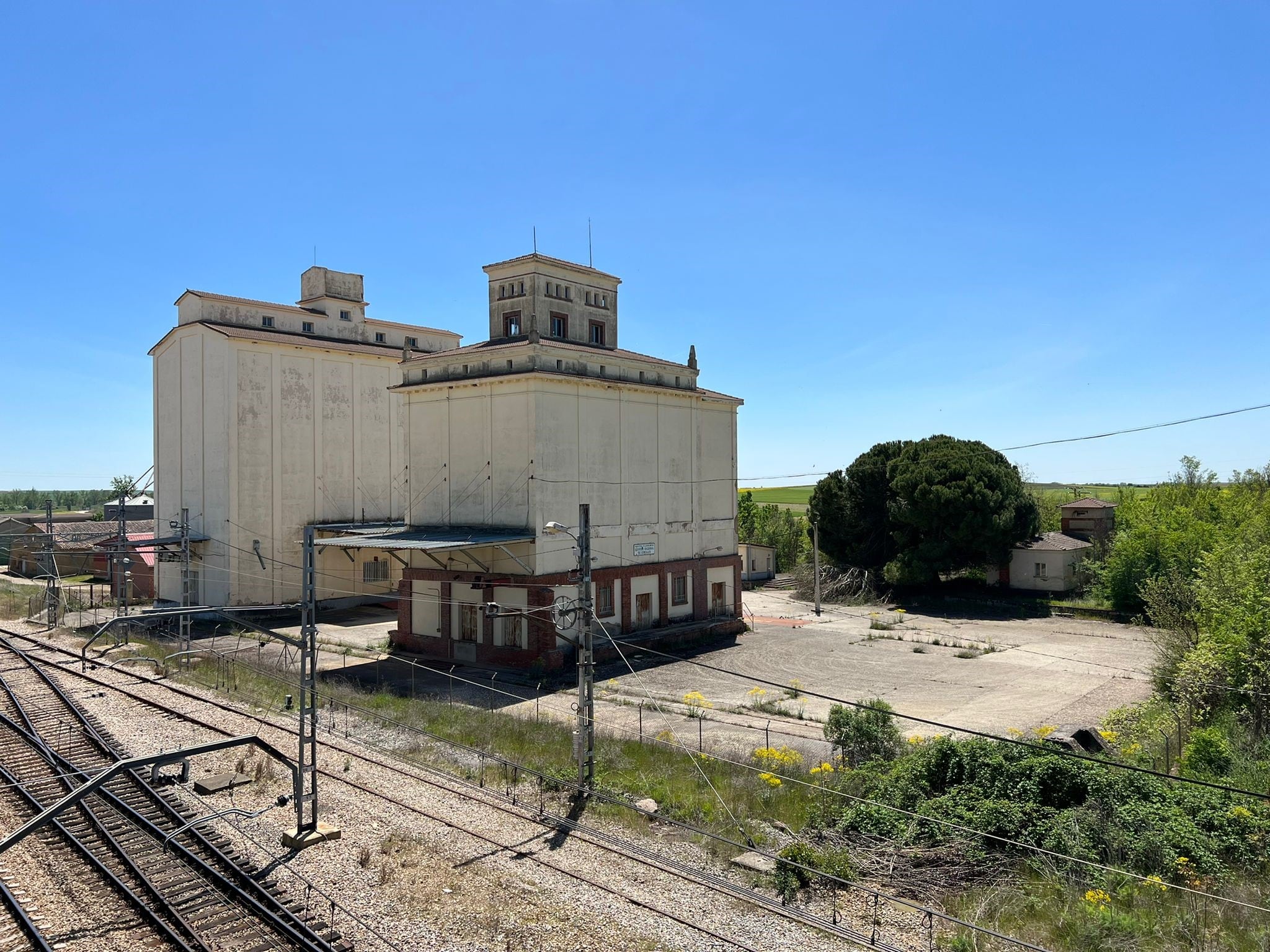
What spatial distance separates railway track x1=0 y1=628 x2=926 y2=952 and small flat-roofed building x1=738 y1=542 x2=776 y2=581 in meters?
45.5

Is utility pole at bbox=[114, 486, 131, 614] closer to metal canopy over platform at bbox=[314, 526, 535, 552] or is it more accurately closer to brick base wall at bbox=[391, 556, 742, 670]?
metal canopy over platform at bbox=[314, 526, 535, 552]

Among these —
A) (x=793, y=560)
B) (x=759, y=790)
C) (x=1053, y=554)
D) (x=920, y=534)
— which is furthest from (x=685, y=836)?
(x=793, y=560)

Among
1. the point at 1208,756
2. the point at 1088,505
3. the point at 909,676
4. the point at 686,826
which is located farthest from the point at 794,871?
the point at 1088,505

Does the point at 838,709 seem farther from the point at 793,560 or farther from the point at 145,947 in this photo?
the point at 793,560

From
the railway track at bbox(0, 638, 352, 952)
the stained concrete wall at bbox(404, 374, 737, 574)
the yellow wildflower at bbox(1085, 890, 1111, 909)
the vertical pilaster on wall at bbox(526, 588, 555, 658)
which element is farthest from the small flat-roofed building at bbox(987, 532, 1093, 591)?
the railway track at bbox(0, 638, 352, 952)

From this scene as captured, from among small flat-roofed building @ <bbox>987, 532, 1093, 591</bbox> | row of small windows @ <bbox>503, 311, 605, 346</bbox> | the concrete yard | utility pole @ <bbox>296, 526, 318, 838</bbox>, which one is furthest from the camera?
small flat-roofed building @ <bbox>987, 532, 1093, 591</bbox>

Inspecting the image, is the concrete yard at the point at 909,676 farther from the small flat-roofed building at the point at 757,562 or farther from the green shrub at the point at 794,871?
the small flat-roofed building at the point at 757,562

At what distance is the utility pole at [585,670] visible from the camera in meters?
18.2

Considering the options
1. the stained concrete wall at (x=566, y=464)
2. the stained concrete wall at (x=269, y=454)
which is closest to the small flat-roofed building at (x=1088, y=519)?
the stained concrete wall at (x=566, y=464)

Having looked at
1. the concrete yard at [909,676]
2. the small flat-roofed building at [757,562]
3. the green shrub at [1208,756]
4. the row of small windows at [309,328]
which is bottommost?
the concrete yard at [909,676]

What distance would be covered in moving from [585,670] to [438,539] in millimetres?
16250

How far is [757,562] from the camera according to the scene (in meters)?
68.0

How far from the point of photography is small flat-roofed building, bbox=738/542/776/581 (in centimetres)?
6694

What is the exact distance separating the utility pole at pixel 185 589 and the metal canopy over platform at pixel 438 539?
6440 millimetres
